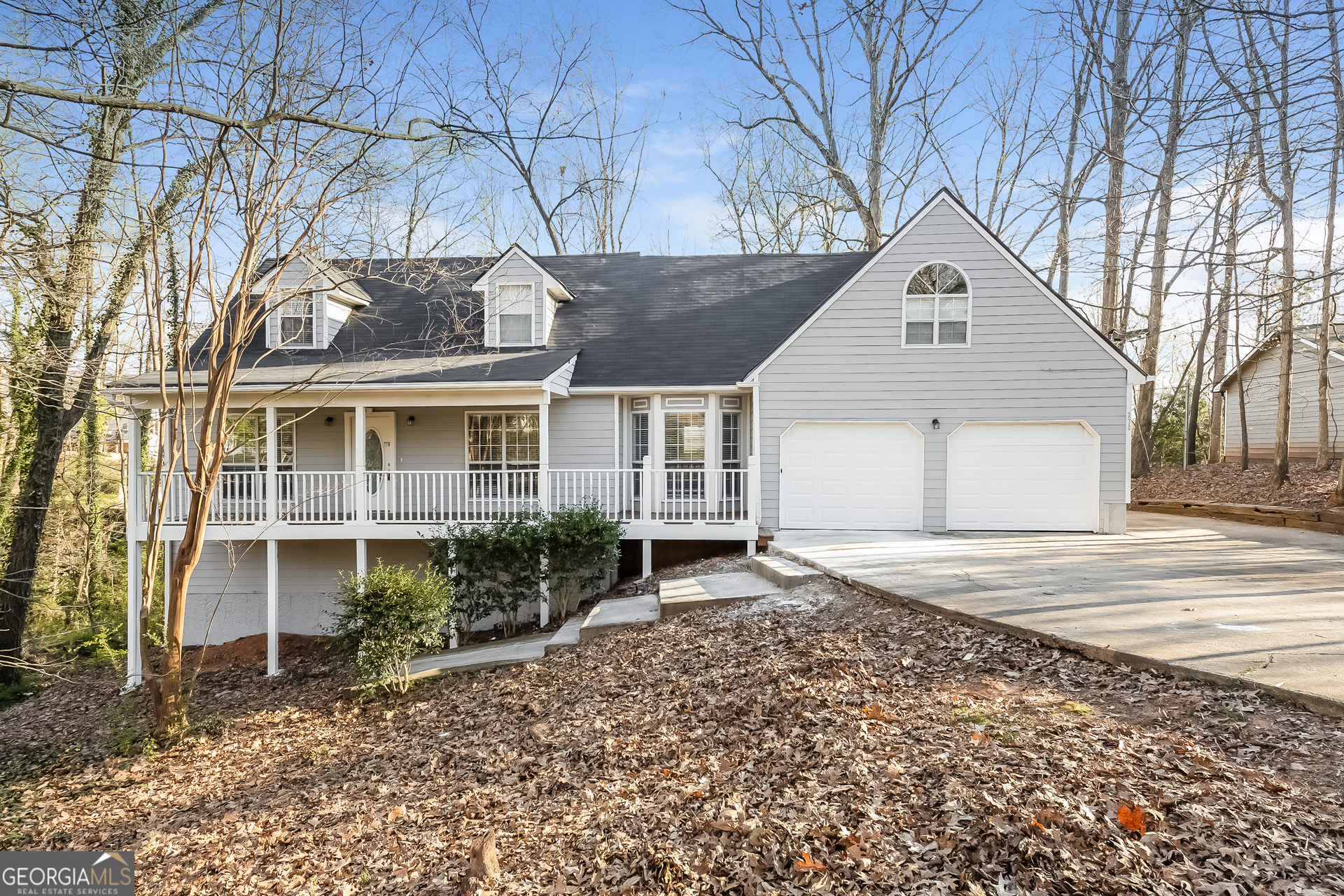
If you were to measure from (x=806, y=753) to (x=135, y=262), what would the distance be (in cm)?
853

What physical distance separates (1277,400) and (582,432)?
22089 mm

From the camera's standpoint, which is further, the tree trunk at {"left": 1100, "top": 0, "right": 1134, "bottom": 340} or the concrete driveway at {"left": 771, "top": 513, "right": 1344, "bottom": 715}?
the tree trunk at {"left": 1100, "top": 0, "right": 1134, "bottom": 340}

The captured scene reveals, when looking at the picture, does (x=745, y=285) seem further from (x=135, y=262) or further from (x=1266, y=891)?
(x=1266, y=891)

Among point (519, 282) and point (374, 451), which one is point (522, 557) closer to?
A: point (374, 451)

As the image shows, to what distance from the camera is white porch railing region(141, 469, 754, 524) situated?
35.4 feet

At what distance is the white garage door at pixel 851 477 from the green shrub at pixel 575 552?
340cm

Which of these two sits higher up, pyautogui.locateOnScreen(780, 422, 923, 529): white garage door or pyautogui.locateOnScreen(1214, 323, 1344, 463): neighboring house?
pyautogui.locateOnScreen(1214, 323, 1344, 463): neighboring house

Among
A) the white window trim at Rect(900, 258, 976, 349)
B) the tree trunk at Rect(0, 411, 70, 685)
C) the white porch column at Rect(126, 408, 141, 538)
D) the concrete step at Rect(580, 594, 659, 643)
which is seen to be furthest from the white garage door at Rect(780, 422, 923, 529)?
the tree trunk at Rect(0, 411, 70, 685)

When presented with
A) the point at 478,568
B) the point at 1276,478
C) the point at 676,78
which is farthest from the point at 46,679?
the point at 1276,478

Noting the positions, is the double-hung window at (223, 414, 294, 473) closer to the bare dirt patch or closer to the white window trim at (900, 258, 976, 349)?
the white window trim at (900, 258, 976, 349)

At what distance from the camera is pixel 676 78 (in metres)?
18.8

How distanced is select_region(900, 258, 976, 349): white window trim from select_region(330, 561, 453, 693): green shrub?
883 cm

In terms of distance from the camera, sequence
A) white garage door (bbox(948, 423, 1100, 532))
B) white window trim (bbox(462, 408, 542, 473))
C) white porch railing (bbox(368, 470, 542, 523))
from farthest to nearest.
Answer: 1. white window trim (bbox(462, 408, 542, 473))
2. white garage door (bbox(948, 423, 1100, 532))
3. white porch railing (bbox(368, 470, 542, 523))

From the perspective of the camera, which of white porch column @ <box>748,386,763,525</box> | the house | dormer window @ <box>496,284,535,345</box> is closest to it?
the house
